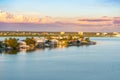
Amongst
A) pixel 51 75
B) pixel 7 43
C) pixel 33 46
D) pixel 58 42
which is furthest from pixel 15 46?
pixel 51 75

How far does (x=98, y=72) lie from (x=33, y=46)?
495 inches

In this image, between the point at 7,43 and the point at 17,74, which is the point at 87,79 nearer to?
the point at 17,74

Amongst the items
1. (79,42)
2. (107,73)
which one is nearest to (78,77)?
(107,73)

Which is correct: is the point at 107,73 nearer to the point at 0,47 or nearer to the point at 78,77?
the point at 78,77

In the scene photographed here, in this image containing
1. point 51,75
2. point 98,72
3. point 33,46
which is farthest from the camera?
point 33,46

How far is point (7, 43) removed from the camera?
17.6 meters

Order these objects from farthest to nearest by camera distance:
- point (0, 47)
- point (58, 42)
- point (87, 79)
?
1. point (58, 42)
2. point (0, 47)
3. point (87, 79)

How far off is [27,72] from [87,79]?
1.71 m

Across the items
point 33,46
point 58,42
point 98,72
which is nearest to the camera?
point 98,72

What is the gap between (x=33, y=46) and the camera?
20734 millimetres

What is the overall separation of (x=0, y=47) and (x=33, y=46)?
3926mm

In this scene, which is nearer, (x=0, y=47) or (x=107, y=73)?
(x=107, y=73)

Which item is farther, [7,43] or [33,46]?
[33,46]

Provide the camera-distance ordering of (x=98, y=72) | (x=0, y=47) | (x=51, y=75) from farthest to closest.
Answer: (x=0, y=47) < (x=98, y=72) < (x=51, y=75)
